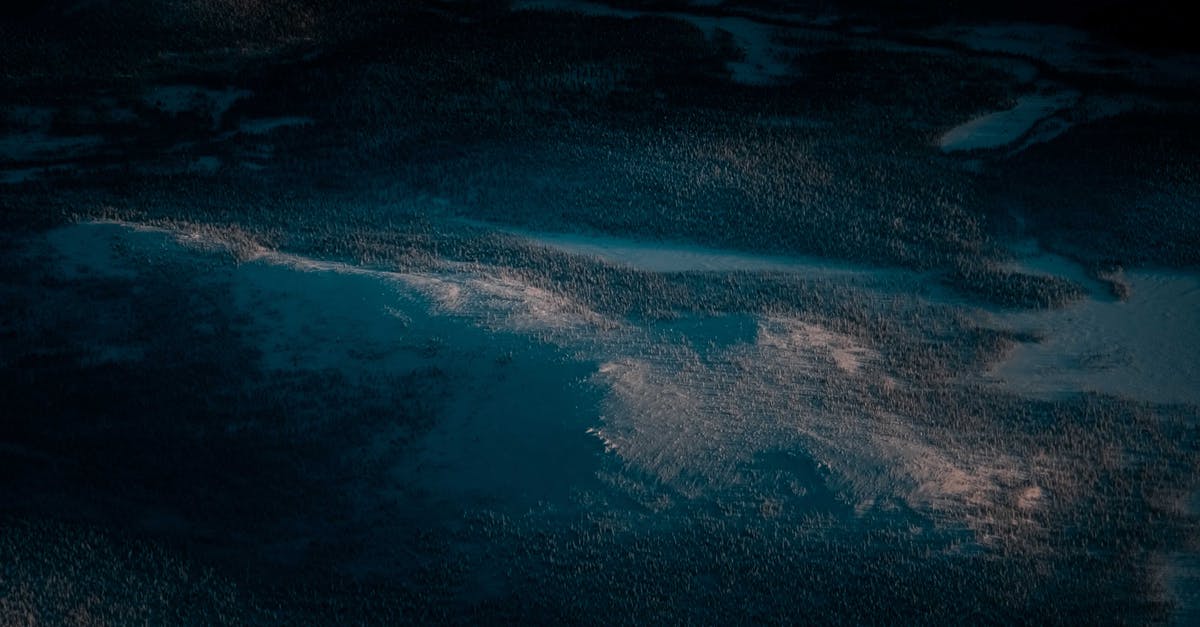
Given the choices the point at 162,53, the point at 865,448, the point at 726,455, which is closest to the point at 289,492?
the point at 726,455

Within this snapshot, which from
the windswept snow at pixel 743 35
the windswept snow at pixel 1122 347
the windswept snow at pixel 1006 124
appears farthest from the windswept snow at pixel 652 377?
the windswept snow at pixel 743 35

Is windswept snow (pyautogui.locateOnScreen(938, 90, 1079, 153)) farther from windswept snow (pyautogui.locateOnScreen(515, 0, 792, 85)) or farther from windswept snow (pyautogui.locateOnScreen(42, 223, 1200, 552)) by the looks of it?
windswept snow (pyautogui.locateOnScreen(42, 223, 1200, 552))

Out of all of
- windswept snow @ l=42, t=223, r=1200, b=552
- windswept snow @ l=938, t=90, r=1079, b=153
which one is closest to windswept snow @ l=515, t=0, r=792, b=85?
windswept snow @ l=938, t=90, r=1079, b=153

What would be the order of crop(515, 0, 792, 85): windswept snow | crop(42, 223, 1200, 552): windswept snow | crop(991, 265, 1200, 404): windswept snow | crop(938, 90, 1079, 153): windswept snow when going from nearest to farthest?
1. crop(42, 223, 1200, 552): windswept snow
2. crop(991, 265, 1200, 404): windswept snow
3. crop(938, 90, 1079, 153): windswept snow
4. crop(515, 0, 792, 85): windswept snow

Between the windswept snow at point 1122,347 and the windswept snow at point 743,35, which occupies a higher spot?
the windswept snow at point 743,35

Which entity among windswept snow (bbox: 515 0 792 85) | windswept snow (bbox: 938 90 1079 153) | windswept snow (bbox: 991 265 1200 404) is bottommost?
windswept snow (bbox: 991 265 1200 404)

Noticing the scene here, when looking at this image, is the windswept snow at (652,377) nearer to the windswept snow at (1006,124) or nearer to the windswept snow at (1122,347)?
the windswept snow at (1122,347)

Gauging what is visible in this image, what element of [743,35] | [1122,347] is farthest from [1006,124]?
[1122,347]

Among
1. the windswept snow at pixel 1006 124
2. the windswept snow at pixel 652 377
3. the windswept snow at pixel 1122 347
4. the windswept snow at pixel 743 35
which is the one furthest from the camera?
the windswept snow at pixel 743 35

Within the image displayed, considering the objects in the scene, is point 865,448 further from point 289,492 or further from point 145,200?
point 145,200

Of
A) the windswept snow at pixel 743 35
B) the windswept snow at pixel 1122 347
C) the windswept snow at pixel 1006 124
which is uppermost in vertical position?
the windswept snow at pixel 743 35

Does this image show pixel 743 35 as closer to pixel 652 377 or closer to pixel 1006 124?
pixel 1006 124
